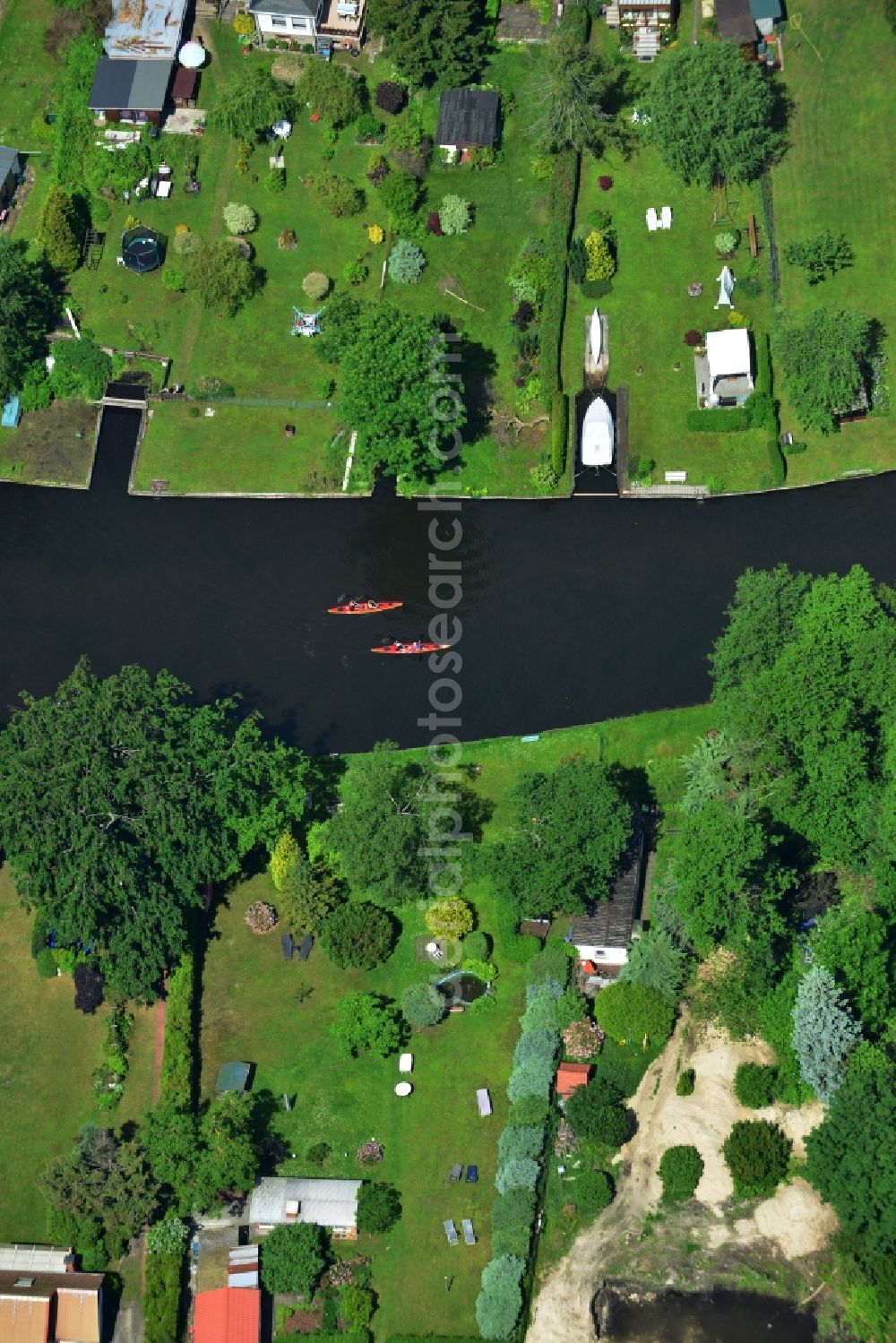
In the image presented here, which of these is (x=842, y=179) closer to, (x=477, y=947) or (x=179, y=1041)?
(x=477, y=947)

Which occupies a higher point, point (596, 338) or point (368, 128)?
point (368, 128)

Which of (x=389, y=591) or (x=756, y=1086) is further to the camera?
(x=389, y=591)

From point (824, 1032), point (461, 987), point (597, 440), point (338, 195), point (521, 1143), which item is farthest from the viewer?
point (338, 195)

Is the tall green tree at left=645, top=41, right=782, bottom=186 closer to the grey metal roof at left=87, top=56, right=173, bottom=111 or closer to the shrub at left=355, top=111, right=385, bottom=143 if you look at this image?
the shrub at left=355, top=111, right=385, bottom=143

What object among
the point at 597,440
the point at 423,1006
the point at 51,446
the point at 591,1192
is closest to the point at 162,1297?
the point at 423,1006

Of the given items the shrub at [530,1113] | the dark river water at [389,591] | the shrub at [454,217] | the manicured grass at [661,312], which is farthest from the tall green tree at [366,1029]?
the shrub at [454,217]

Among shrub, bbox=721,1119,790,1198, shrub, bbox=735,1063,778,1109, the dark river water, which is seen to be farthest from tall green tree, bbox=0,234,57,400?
shrub, bbox=721,1119,790,1198

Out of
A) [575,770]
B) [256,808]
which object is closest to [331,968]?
[256,808]
